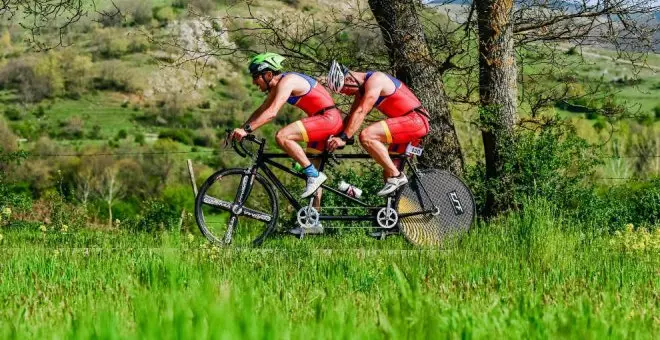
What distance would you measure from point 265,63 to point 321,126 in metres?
0.81

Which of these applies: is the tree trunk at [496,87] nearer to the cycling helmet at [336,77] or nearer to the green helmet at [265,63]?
the cycling helmet at [336,77]

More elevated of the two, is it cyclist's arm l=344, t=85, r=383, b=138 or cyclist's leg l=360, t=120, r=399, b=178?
cyclist's arm l=344, t=85, r=383, b=138

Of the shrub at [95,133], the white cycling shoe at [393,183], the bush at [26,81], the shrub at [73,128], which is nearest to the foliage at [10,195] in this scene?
the white cycling shoe at [393,183]

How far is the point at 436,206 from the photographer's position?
10.5 meters

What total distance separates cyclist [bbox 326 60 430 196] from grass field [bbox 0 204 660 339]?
0.97 meters

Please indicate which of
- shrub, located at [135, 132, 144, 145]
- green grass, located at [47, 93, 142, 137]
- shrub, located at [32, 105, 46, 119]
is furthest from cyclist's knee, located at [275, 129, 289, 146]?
shrub, located at [32, 105, 46, 119]

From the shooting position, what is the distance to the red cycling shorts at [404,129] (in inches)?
390

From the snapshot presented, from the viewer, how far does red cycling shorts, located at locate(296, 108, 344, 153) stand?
31.4ft

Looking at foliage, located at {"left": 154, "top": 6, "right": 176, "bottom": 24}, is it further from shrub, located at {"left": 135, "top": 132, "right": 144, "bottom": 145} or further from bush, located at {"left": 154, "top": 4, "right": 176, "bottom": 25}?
shrub, located at {"left": 135, "top": 132, "right": 144, "bottom": 145}

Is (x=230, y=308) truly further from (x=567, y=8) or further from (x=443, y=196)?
(x=567, y=8)

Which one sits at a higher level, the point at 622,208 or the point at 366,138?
the point at 366,138

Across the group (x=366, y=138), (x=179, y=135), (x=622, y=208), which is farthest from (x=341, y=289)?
(x=179, y=135)

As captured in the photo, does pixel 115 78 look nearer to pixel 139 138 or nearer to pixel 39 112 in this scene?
pixel 39 112

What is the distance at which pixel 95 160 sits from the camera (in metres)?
119
